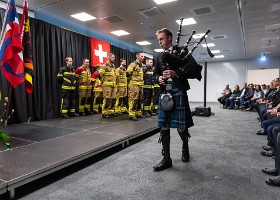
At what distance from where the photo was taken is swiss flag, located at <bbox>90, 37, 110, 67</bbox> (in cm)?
754

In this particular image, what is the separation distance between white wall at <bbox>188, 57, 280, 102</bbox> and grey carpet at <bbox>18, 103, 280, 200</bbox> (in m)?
13.5

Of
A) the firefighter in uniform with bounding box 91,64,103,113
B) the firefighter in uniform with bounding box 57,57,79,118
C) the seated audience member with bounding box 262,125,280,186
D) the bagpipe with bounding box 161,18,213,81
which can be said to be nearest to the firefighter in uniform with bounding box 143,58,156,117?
the firefighter in uniform with bounding box 91,64,103,113

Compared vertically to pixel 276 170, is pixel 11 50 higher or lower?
higher

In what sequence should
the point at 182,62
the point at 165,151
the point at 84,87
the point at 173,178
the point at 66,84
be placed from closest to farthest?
the point at 173,178
the point at 182,62
the point at 165,151
the point at 66,84
the point at 84,87

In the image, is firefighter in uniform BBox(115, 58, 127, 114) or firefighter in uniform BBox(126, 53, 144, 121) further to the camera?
firefighter in uniform BBox(115, 58, 127, 114)

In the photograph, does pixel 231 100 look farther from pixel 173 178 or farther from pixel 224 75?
pixel 173 178

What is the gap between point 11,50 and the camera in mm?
2201

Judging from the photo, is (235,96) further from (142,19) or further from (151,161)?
(151,161)

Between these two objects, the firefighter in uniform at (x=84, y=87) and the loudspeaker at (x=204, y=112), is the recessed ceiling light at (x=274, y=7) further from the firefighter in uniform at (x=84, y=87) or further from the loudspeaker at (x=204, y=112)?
the firefighter in uniform at (x=84, y=87)

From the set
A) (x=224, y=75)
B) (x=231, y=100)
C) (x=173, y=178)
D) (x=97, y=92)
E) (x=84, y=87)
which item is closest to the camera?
(x=173, y=178)

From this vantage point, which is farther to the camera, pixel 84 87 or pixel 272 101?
pixel 84 87

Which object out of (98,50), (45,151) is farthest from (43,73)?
(45,151)

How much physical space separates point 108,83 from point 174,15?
298cm

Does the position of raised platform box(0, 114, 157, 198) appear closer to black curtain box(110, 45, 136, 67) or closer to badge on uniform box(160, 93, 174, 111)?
badge on uniform box(160, 93, 174, 111)
